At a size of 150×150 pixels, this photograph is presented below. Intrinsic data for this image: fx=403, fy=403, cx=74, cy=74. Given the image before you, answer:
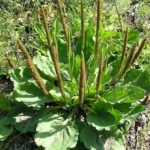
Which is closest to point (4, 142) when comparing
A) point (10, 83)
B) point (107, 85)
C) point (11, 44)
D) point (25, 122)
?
point (25, 122)

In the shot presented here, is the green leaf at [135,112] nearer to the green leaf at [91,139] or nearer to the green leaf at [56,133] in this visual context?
the green leaf at [91,139]

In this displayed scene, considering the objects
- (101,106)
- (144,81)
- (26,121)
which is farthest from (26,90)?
(144,81)

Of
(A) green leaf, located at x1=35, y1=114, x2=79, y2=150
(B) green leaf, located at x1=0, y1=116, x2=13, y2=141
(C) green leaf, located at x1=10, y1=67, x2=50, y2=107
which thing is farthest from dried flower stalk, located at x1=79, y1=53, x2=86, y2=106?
(B) green leaf, located at x1=0, y1=116, x2=13, y2=141

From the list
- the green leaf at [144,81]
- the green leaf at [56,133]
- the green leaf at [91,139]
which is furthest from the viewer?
the green leaf at [144,81]

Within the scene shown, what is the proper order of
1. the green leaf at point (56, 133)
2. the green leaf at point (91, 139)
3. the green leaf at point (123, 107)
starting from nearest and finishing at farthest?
the green leaf at point (56, 133) → the green leaf at point (91, 139) → the green leaf at point (123, 107)

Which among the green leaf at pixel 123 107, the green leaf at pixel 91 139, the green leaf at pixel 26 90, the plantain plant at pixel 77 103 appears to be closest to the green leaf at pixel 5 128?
the plantain plant at pixel 77 103

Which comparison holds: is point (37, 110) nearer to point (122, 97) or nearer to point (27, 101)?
point (27, 101)

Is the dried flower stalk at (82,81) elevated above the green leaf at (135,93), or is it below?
above

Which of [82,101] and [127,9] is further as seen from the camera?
[127,9]
